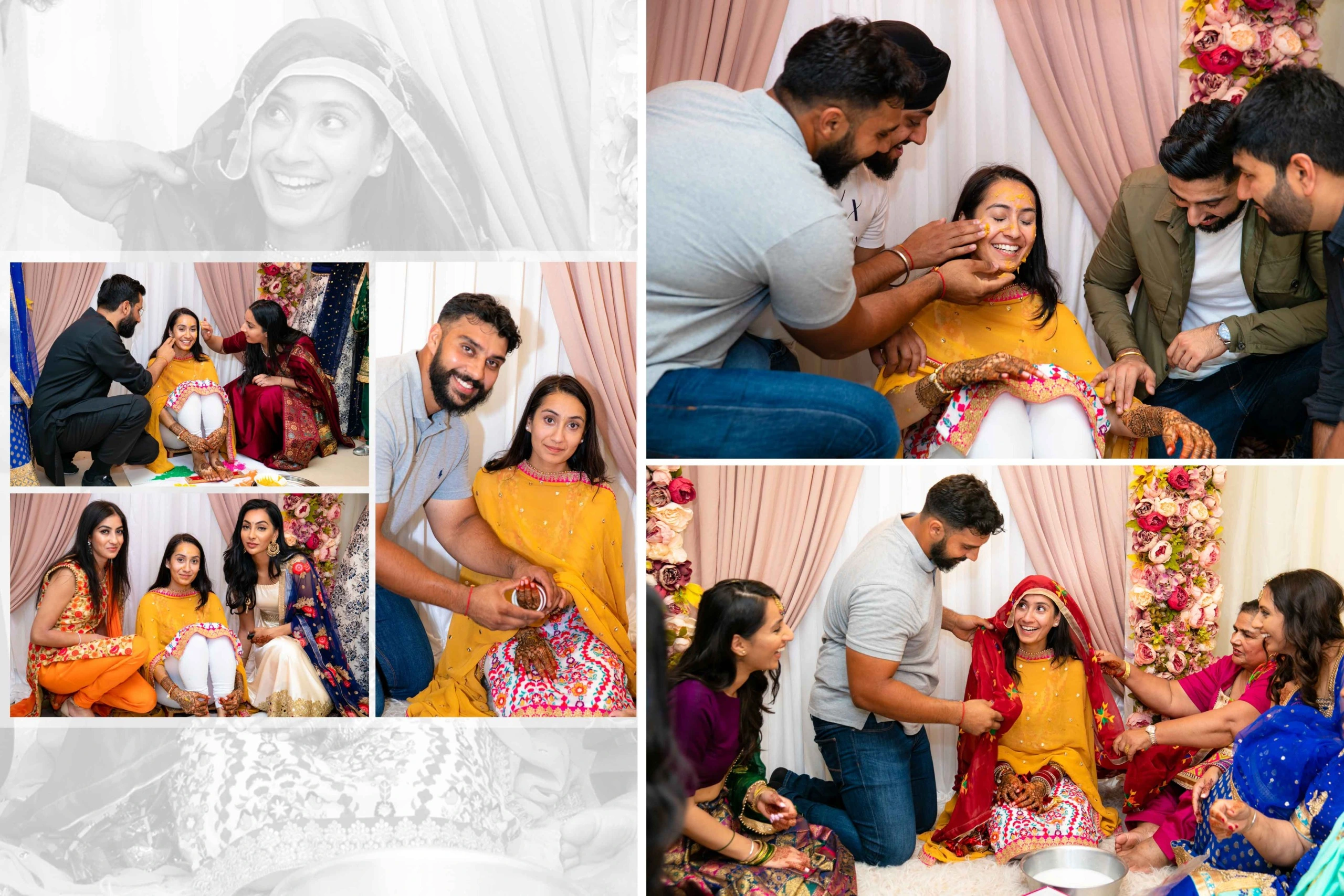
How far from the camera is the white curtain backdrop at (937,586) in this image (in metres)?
2.91

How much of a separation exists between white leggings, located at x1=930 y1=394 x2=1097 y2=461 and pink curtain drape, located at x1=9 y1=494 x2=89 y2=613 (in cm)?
206

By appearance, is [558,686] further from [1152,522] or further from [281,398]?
[1152,522]

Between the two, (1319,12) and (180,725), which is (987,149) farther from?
(180,725)

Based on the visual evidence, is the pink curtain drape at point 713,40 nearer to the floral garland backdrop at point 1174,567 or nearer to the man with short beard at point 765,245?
the man with short beard at point 765,245

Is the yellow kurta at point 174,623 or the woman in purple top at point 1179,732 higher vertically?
the yellow kurta at point 174,623

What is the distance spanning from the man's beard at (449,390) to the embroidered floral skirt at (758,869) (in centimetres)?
106

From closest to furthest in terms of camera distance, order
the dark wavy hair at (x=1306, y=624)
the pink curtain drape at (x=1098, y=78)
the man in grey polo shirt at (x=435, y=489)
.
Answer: the man in grey polo shirt at (x=435, y=489) → the dark wavy hair at (x=1306, y=624) → the pink curtain drape at (x=1098, y=78)

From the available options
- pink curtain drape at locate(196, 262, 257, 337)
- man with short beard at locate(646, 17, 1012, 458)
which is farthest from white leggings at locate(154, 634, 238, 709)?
man with short beard at locate(646, 17, 1012, 458)

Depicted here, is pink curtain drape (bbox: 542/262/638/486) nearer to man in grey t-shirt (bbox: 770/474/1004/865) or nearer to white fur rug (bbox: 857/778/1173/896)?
man in grey t-shirt (bbox: 770/474/1004/865)

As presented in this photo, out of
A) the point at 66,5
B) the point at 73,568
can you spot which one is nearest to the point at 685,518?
the point at 73,568

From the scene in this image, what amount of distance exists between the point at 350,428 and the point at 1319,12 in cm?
277

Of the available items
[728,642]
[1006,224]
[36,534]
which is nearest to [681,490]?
[728,642]

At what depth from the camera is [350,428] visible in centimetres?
259

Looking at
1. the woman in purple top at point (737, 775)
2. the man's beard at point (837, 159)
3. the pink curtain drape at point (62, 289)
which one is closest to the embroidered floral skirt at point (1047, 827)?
the woman in purple top at point (737, 775)
